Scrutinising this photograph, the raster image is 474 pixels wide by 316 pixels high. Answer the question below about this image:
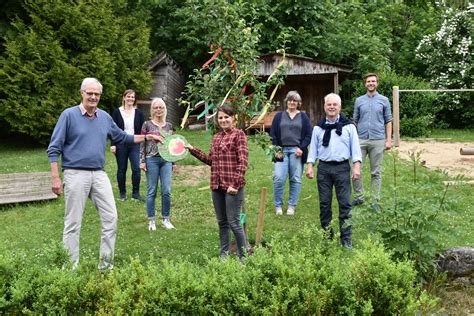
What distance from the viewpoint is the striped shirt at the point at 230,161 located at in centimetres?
516

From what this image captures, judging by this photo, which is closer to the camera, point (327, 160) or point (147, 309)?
point (147, 309)

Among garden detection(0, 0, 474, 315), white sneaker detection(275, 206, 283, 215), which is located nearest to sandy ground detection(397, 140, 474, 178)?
garden detection(0, 0, 474, 315)

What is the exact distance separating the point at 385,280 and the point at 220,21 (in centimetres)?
343

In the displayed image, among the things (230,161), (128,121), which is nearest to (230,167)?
(230,161)

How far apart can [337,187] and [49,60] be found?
1150cm

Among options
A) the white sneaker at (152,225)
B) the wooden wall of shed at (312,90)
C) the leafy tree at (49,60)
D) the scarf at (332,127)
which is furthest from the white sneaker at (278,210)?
the wooden wall of shed at (312,90)

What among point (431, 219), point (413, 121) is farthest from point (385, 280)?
point (413, 121)

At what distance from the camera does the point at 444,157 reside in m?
12.8

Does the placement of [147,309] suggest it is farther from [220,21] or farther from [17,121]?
[17,121]

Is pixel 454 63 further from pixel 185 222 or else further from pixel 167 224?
pixel 167 224

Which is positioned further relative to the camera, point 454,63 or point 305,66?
point 454,63

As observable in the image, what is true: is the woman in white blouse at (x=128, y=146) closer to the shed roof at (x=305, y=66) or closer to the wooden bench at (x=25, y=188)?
the wooden bench at (x=25, y=188)

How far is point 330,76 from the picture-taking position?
68.8ft

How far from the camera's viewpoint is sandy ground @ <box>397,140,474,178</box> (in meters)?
10.9
